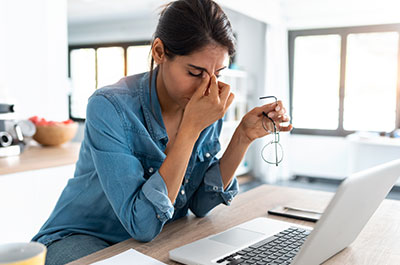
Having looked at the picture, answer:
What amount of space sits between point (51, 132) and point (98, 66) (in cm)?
499

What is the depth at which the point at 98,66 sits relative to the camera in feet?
23.4

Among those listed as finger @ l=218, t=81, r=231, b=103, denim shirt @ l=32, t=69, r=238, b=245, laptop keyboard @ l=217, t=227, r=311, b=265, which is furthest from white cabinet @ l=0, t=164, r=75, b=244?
laptop keyboard @ l=217, t=227, r=311, b=265

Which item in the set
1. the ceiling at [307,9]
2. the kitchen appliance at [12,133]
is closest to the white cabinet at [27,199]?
the kitchen appliance at [12,133]

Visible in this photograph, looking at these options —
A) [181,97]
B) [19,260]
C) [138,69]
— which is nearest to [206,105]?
[181,97]

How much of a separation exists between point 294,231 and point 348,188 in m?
0.39

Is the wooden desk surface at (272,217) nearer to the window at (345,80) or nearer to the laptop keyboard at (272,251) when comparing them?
the laptop keyboard at (272,251)

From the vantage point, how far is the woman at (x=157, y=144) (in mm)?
923

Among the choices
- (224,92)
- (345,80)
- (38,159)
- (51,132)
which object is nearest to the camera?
(224,92)

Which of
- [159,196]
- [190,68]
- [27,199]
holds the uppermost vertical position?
[190,68]

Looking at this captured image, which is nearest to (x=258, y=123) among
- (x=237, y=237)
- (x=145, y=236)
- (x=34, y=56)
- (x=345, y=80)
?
(x=237, y=237)

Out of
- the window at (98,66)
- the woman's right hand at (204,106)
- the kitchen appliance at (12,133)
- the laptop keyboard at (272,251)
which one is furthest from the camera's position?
the window at (98,66)

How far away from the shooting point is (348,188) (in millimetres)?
602

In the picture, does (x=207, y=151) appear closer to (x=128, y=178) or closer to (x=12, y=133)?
(x=128, y=178)

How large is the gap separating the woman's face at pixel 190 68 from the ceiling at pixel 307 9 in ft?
11.4
